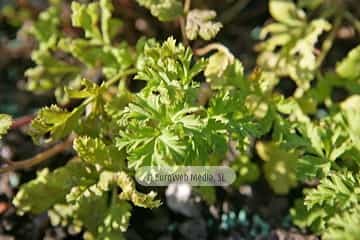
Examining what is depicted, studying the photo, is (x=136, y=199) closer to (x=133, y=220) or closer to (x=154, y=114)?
(x=154, y=114)

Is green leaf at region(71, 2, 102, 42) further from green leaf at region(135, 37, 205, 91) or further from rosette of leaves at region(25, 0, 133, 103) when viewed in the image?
green leaf at region(135, 37, 205, 91)

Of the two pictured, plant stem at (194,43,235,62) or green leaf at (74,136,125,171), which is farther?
plant stem at (194,43,235,62)

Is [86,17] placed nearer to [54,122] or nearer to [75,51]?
[75,51]

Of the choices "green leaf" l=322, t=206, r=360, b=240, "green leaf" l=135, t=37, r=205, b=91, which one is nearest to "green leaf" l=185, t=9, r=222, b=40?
"green leaf" l=135, t=37, r=205, b=91

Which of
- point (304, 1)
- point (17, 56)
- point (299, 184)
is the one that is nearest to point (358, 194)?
point (299, 184)

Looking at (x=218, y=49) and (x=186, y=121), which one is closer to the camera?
(x=186, y=121)

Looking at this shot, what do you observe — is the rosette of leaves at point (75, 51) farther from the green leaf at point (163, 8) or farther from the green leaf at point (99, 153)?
the green leaf at point (99, 153)

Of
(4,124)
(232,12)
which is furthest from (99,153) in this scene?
(232,12)
